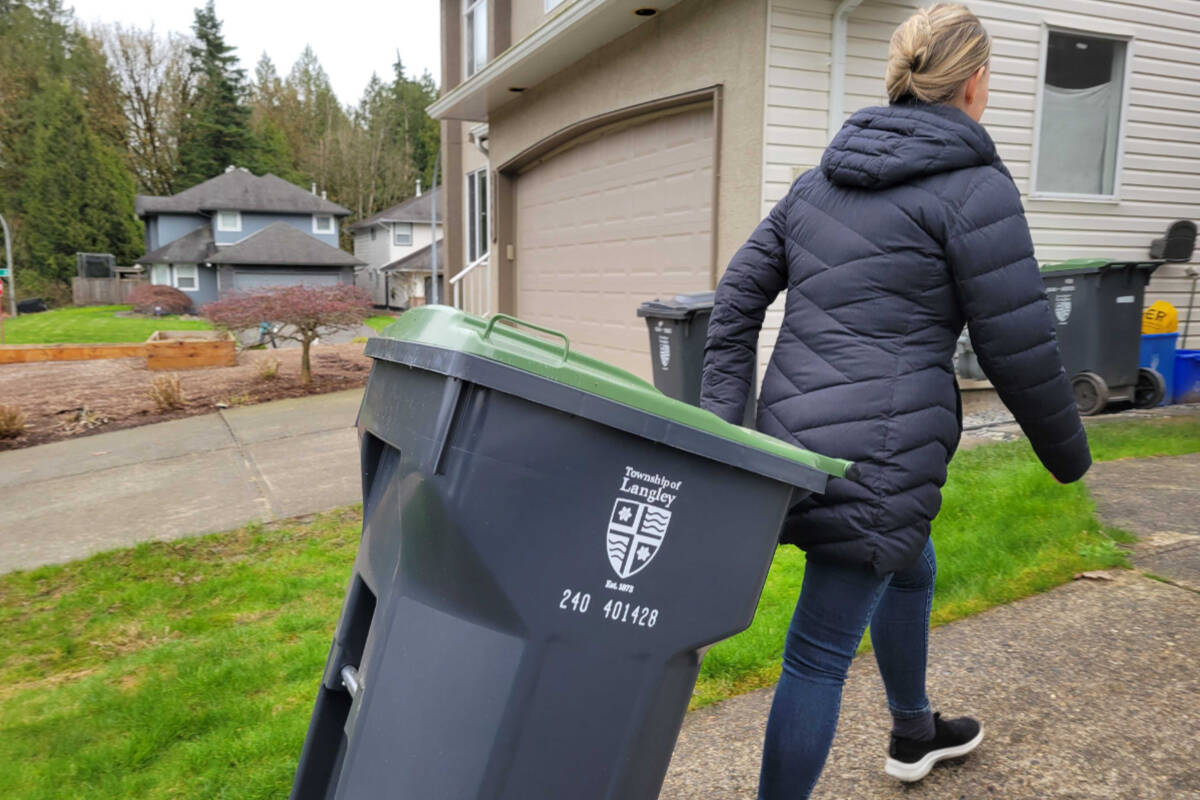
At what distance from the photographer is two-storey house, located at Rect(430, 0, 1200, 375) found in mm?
6418

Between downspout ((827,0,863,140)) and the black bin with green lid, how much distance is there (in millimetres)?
2098

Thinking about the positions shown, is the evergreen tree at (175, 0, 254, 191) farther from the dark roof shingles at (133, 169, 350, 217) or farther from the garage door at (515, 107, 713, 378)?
the garage door at (515, 107, 713, 378)

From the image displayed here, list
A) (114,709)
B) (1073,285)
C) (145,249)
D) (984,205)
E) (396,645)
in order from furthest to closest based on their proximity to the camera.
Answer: (145,249) < (1073,285) < (114,709) < (984,205) < (396,645)

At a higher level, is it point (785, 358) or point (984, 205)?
point (984, 205)

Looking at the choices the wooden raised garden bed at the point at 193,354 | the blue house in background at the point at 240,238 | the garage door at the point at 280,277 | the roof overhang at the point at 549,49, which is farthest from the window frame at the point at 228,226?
the roof overhang at the point at 549,49

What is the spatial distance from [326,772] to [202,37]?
61.9 metres

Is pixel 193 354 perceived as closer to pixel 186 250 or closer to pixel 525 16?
pixel 525 16

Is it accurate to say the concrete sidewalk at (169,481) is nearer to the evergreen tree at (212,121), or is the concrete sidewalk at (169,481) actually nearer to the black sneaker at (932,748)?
the black sneaker at (932,748)

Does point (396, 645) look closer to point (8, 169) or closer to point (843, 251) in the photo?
point (843, 251)

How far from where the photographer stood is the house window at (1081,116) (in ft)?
25.0

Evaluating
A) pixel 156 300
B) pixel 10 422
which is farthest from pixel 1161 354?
pixel 156 300

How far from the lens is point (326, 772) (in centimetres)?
190

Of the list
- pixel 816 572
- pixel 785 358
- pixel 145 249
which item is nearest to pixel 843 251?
pixel 785 358

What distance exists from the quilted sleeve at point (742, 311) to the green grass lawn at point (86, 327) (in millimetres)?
23514
